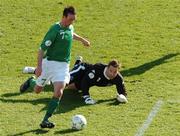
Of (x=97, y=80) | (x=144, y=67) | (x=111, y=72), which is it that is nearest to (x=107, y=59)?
(x=144, y=67)

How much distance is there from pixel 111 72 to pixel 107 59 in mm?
2671

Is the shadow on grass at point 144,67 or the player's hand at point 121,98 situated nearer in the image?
the player's hand at point 121,98

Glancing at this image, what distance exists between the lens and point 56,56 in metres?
9.79

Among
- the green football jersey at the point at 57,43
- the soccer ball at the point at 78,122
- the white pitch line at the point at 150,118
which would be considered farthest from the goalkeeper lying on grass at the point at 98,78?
the green football jersey at the point at 57,43

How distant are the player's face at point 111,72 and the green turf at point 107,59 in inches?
19.4

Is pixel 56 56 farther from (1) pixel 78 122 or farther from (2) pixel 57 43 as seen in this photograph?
(1) pixel 78 122

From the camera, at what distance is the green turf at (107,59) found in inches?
395

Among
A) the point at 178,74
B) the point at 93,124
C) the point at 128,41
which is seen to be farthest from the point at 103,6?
the point at 93,124

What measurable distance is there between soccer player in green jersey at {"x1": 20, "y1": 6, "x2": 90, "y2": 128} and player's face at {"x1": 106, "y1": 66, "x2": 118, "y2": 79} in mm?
1234

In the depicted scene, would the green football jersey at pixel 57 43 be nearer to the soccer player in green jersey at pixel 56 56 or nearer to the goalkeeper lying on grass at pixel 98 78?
the soccer player in green jersey at pixel 56 56

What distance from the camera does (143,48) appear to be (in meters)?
14.3

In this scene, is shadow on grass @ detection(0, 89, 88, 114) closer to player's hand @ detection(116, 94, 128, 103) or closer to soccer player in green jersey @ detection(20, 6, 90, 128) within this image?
player's hand @ detection(116, 94, 128, 103)

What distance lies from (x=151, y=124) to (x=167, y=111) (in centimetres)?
67

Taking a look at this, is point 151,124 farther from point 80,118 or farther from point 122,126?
point 80,118
